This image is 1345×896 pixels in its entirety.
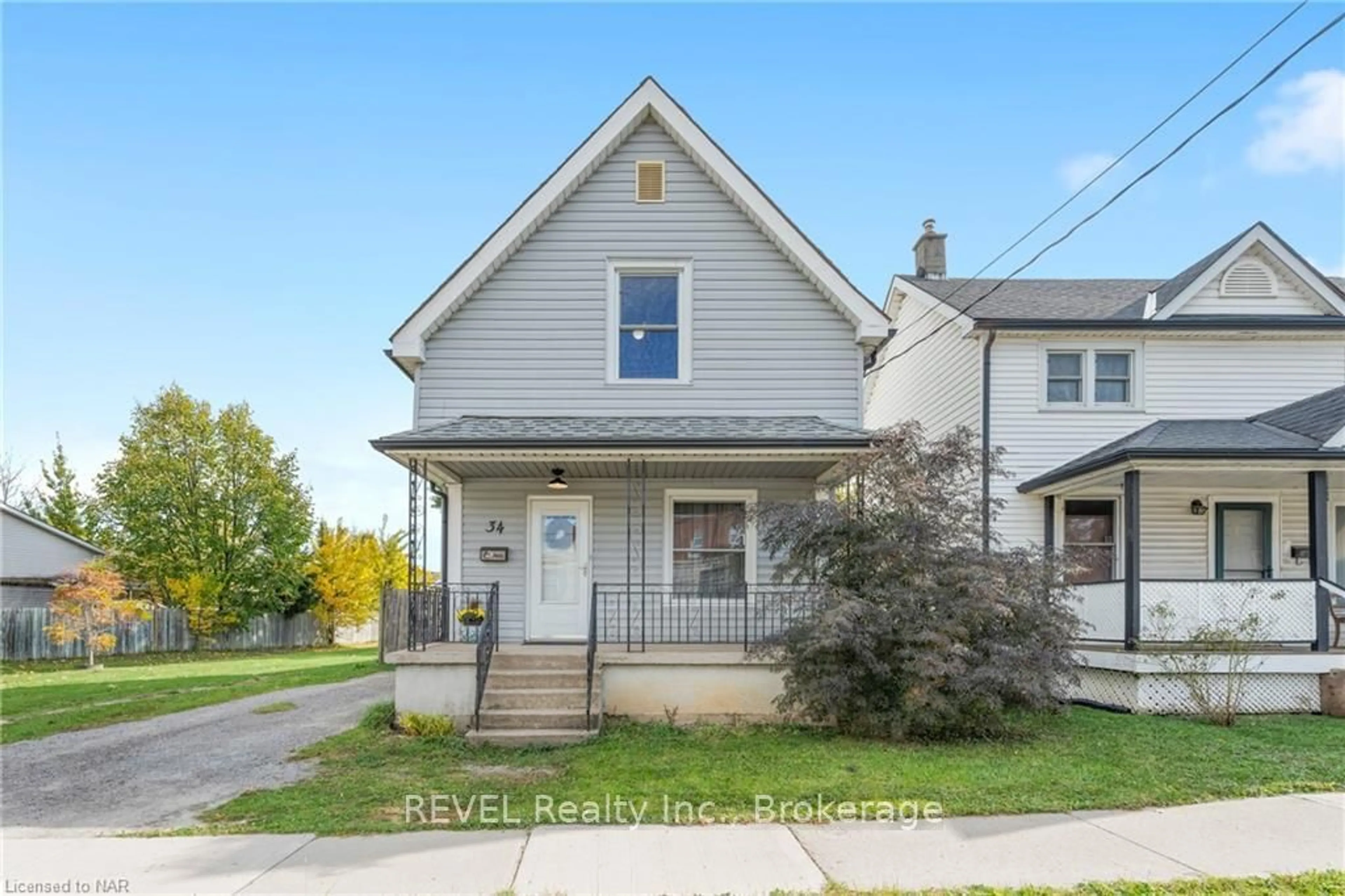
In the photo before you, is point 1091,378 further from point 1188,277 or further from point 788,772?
point 788,772

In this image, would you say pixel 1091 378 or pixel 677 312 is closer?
pixel 677 312

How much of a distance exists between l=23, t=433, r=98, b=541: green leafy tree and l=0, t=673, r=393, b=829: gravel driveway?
973 inches

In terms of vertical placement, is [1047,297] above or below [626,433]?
above

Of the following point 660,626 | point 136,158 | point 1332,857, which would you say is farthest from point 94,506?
point 1332,857

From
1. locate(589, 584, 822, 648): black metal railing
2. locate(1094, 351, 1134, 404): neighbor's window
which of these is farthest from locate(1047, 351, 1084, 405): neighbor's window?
locate(589, 584, 822, 648): black metal railing

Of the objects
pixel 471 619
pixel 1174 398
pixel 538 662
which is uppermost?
pixel 1174 398

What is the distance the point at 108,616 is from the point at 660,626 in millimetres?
16518

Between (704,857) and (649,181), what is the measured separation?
Result: 9.06 meters

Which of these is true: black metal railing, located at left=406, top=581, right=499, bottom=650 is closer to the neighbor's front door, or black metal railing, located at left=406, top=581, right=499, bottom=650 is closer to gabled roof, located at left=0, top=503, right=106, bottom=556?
the neighbor's front door

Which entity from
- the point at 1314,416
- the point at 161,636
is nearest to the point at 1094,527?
the point at 1314,416

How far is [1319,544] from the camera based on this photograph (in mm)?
10422

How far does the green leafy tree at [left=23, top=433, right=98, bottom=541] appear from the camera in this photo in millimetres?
30703

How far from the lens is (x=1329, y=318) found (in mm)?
13234

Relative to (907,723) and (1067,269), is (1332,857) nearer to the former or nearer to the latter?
(907,723)
